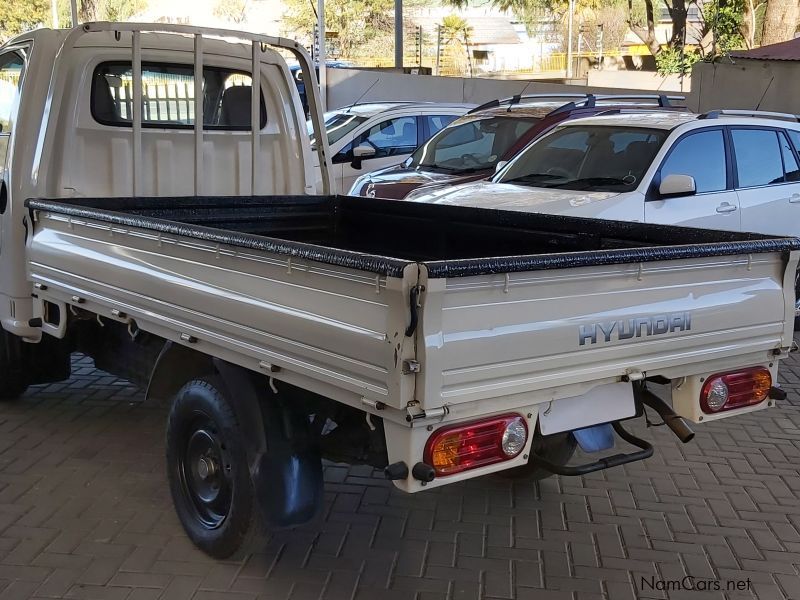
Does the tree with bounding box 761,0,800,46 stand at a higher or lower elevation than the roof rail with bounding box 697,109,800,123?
higher

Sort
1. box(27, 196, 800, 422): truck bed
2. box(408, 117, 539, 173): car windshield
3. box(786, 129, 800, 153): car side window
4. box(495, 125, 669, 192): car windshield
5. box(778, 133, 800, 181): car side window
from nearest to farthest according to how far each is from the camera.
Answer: box(27, 196, 800, 422): truck bed
box(495, 125, 669, 192): car windshield
box(778, 133, 800, 181): car side window
box(786, 129, 800, 153): car side window
box(408, 117, 539, 173): car windshield

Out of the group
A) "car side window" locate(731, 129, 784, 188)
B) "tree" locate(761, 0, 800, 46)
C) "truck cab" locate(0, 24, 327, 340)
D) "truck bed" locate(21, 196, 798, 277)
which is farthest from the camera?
"tree" locate(761, 0, 800, 46)

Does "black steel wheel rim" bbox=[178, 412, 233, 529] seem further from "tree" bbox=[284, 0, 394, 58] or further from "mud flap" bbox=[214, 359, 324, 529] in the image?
"tree" bbox=[284, 0, 394, 58]

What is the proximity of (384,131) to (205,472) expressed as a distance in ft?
31.1

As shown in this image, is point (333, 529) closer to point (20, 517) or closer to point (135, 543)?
point (135, 543)

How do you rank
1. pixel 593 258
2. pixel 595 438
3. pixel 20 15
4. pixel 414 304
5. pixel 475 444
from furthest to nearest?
1. pixel 20 15
2. pixel 595 438
3. pixel 593 258
4. pixel 475 444
5. pixel 414 304

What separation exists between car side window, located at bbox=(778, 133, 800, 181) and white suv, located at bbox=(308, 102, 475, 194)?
542 centimetres

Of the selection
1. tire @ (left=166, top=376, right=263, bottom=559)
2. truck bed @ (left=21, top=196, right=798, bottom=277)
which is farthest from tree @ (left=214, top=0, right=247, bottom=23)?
tire @ (left=166, top=376, right=263, bottom=559)

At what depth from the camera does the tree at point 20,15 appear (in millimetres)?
49178

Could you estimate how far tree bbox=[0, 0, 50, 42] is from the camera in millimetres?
49178

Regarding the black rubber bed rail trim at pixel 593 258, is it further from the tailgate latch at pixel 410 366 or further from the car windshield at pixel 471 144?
the car windshield at pixel 471 144

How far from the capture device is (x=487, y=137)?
418 inches

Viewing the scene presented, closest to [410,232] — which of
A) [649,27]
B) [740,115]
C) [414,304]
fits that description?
[414,304]

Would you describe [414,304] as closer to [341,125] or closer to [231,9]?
[341,125]
